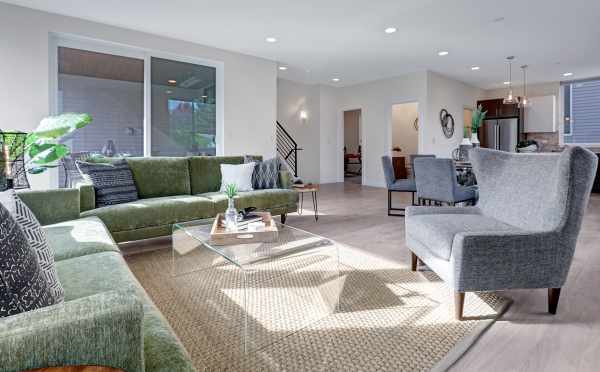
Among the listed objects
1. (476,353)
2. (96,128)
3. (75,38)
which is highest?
(75,38)

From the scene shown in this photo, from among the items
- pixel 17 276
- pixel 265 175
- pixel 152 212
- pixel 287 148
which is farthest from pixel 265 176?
pixel 287 148

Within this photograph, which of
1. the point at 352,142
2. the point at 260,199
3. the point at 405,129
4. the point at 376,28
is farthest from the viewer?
the point at 352,142

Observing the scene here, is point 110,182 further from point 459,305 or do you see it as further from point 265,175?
point 459,305

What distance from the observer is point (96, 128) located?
15.6 feet

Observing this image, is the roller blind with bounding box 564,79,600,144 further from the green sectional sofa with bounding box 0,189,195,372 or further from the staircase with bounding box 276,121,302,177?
the green sectional sofa with bounding box 0,189,195,372

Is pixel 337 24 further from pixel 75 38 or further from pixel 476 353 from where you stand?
pixel 476 353

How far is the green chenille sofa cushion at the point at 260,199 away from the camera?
361 cm

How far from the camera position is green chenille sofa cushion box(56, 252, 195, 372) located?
84 cm

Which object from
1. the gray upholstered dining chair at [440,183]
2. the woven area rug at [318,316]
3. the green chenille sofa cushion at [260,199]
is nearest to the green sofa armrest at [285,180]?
the green chenille sofa cushion at [260,199]

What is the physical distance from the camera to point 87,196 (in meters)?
2.97

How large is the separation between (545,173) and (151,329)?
7.16 ft

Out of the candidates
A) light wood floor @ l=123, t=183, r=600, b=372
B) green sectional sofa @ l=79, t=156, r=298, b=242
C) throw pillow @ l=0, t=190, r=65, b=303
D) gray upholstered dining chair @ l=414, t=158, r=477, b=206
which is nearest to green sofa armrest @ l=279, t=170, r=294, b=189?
green sectional sofa @ l=79, t=156, r=298, b=242

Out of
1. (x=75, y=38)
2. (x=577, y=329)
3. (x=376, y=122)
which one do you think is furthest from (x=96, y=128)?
(x=376, y=122)

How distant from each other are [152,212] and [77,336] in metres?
2.60
